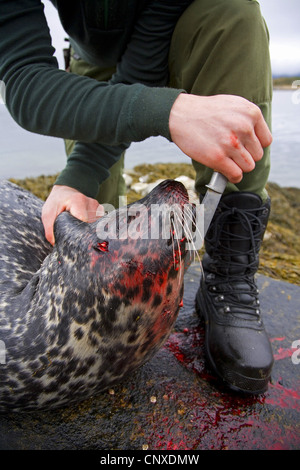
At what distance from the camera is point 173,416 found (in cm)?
177

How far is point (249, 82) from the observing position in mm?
1967

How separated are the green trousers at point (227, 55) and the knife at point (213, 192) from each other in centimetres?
47

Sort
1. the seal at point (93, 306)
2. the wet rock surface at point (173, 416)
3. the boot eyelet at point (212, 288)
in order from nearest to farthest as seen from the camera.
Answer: the seal at point (93, 306) → the wet rock surface at point (173, 416) → the boot eyelet at point (212, 288)

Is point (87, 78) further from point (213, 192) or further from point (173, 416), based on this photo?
point (173, 416)

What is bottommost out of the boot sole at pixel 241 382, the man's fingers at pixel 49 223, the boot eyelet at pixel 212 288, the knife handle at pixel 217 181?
the boot sole at pixel 241 382

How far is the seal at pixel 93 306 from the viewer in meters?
1.39

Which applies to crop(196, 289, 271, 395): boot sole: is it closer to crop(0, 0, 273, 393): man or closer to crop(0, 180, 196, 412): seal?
crop(0, 0, 273, 393): man

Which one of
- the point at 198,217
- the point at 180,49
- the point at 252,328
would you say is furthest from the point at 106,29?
the point at 252,328

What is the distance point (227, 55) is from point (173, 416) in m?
1.81

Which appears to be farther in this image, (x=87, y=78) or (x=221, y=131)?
(x=87, y=78)

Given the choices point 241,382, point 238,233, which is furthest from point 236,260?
point 241,382

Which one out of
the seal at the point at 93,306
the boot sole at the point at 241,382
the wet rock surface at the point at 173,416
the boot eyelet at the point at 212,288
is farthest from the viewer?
the boot eyelet at the point at 212,288

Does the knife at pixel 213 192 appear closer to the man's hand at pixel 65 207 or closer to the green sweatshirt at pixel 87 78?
the green sweatshirt at pixel 87 78

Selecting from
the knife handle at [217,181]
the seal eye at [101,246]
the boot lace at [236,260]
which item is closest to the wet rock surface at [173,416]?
the boot lace at [236,260]
